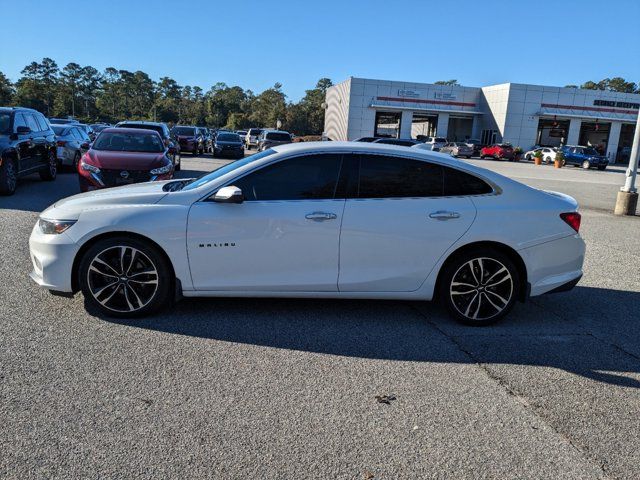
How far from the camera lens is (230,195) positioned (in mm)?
4520

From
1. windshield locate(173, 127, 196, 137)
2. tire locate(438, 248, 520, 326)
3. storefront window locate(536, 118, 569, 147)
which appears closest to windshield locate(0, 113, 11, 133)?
tire locate(438, 248, 520, 326)

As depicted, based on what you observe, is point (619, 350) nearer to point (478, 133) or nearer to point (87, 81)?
point (478, 133)

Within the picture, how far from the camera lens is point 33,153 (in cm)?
1277

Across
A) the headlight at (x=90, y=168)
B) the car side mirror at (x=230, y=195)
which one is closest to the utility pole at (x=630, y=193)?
the car side mirror at (x=230, y=195)

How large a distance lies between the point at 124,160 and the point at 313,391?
8170 millimetres

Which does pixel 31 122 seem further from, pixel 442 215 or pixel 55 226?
pixel 442 215

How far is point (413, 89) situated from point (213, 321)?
194 ft

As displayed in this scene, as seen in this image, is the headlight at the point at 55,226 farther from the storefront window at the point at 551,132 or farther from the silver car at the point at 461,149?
the storefront window at the point at 551,132

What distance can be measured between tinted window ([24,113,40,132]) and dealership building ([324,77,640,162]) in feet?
154

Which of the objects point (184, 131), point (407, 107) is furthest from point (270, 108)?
point (184, 131)

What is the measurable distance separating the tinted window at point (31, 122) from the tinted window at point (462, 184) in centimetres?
1145

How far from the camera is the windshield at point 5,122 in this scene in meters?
11.7

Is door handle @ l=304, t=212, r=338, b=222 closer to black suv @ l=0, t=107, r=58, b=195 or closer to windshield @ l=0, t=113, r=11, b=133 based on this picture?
black suv @ l=0, t=107, r=58, b=195

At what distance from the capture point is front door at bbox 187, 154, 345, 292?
4613 mm
